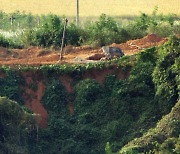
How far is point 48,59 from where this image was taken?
3622 centimetres

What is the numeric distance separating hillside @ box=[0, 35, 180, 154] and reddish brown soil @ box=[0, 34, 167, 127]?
33mm

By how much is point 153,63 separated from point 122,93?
1558mm

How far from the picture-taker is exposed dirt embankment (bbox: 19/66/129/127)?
33.0m

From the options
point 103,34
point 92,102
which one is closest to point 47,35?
point 103,34

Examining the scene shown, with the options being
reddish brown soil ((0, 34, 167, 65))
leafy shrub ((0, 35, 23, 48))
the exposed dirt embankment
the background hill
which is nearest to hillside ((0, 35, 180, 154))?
the exposed dirt embankment

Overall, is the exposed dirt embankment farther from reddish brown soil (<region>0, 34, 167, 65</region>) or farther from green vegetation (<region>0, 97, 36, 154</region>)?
green vegetation (<region>0, 97, 36, 154</region>)

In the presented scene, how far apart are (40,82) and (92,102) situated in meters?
1.93

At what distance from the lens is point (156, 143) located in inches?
1129

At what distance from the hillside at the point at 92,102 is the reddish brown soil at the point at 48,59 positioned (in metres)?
0.03

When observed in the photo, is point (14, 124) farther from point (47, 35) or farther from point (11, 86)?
point (47, 35)

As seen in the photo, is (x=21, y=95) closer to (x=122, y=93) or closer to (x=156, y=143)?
(x=122, y=93)

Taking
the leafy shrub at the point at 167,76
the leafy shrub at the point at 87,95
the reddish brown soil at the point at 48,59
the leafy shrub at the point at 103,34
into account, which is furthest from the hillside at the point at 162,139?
the leafy shrub at the point at 103,34

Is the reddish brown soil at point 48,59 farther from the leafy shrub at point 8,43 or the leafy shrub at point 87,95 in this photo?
the leafy shrub at point 8,43

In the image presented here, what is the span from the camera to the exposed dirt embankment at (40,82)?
33.0m
